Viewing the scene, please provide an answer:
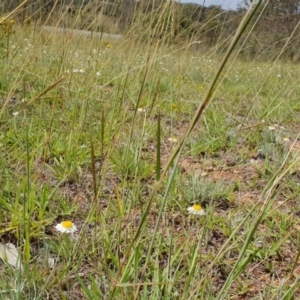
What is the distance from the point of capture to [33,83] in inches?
80.3

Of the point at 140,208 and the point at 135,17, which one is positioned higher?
the point at 135,17

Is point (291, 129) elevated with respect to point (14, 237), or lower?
elevated

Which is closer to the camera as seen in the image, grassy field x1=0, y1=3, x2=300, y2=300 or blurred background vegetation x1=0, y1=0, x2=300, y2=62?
grassy field x1=0, y1=3, x2=300, y2=300

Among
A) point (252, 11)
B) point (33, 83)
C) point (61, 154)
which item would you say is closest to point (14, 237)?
point (61, 154)

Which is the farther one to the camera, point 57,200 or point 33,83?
point 33,83

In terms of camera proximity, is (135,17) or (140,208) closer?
(140,208)

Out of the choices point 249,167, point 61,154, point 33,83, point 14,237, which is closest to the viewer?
point 14,237

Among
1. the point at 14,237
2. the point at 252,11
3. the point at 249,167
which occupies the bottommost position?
the point at 14,237

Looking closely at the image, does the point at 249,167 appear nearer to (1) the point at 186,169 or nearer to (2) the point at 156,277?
(1) the point at 186,169

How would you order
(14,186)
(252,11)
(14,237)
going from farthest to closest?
(14,186) → (14,237) → (252,11)

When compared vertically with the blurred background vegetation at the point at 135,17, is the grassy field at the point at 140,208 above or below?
below

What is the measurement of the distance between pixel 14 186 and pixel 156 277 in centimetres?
50

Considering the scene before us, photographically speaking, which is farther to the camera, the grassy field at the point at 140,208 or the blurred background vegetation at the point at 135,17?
the blurred background vegetation at the point at 135,17

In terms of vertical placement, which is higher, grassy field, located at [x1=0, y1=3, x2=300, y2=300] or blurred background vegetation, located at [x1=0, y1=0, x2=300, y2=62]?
blurred background vegetation, located at [x1=0, y1=0, x2=300, y2=62]
